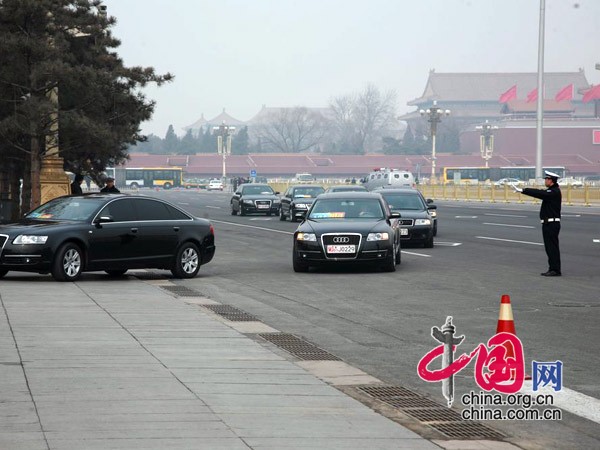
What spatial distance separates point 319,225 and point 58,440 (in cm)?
1461

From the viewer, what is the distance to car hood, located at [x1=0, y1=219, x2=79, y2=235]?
1836 cm

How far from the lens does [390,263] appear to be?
21281mm

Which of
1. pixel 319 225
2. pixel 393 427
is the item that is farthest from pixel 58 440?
pixel 319 225

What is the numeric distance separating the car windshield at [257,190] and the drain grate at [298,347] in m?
41.4

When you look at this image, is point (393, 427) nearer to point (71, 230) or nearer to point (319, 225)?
point (71, 230)

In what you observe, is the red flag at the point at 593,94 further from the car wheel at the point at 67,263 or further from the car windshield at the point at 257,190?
the car wheel at the point at 67,263

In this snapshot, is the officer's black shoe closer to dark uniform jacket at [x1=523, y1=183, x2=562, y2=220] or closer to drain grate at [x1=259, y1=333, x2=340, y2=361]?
dark uniform jacket at [x1=523, y1=183, x2=562, y2=220]

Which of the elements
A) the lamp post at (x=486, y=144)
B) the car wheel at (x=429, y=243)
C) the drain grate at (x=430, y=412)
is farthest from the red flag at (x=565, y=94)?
the drain grate at (x=430, y=412)

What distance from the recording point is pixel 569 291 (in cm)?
1786

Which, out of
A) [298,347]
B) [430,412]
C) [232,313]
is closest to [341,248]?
[232,313]

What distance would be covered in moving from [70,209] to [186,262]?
2.16 m

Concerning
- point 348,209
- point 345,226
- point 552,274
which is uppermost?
point 348,209

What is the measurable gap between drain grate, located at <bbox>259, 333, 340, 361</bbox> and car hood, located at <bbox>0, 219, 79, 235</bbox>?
6.93 m

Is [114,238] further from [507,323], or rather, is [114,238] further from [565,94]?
[565,94]
